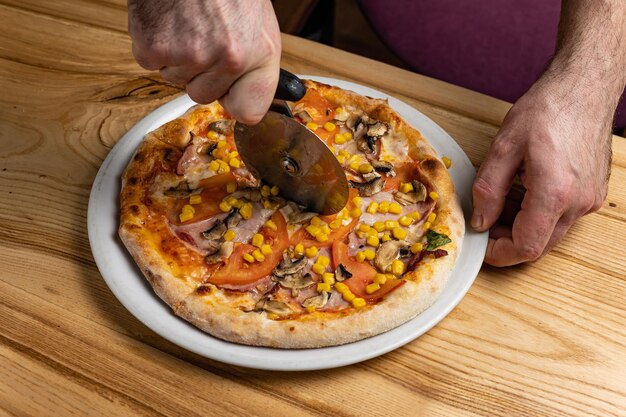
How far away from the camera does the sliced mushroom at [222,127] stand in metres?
2.42

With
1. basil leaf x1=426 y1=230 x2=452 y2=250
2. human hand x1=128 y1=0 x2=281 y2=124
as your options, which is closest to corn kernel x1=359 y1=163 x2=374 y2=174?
basil leaf x1=426 y1=230 x2=452 y2=250

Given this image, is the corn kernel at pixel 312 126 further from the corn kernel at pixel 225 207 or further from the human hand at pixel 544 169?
the human hand at pixel 544 169

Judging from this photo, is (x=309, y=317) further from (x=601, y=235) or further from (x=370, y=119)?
(x=601, y=235)

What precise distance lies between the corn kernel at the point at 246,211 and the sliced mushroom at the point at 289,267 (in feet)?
0.63

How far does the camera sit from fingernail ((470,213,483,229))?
7.01ft

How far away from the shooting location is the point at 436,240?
205 cm

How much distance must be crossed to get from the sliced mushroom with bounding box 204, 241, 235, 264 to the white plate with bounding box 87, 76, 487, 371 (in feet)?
0.61

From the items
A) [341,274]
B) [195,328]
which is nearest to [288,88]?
[341,274]

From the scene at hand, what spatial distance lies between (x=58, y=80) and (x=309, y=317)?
1.57m

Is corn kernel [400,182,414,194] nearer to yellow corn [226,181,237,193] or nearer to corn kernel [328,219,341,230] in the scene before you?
corn kernel [328,219,341,230]

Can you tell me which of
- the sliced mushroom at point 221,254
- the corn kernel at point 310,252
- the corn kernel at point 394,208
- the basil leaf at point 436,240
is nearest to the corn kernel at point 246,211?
the sliced mushroom at point 221,254

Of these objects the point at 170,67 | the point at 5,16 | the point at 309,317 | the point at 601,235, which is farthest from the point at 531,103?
the point at 5,16

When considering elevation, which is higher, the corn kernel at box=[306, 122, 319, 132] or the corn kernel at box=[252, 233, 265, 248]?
the corn kernel at box=[306, 122, 319, 132]

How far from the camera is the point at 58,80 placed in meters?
2.82
